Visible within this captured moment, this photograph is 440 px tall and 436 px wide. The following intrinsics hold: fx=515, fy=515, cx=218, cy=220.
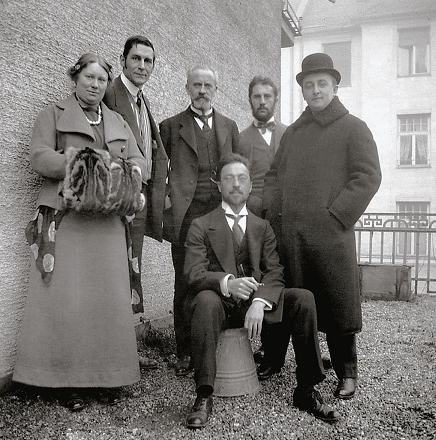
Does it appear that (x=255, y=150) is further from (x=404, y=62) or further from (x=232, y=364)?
(x=404, y=62)

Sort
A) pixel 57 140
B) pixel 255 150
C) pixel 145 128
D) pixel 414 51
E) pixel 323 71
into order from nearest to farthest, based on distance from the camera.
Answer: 1. pixel 57 140
2. pixel 323 71
3. pixel 145 128
4. pixel 255 150
5. pixel 414 51

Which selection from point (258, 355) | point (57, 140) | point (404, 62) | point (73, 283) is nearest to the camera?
point (73, 283)

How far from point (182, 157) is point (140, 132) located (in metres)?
0.38

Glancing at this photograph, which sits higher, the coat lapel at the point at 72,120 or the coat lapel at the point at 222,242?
the coat lapel at the point at 72,120

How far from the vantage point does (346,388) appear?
3.33 m

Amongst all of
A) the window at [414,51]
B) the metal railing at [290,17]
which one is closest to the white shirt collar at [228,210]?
the metal railing at [290,17]

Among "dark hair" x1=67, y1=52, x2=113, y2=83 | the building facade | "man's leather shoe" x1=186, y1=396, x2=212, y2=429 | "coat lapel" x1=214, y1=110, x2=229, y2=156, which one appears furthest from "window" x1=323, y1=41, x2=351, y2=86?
"man's leather shoe" x1=186, y1=396, x2=212, y2=429

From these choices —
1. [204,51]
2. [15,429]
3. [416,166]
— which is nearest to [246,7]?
[204,51]

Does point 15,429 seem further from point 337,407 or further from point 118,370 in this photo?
point 337,407

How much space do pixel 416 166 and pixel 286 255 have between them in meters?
15.3

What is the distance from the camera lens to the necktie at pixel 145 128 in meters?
3.77

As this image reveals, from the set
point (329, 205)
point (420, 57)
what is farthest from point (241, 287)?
point (420, 57)

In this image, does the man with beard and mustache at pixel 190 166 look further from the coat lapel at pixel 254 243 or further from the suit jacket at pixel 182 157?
the coat lapel at pixel 254 243

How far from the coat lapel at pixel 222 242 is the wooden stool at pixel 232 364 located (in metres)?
0.40
